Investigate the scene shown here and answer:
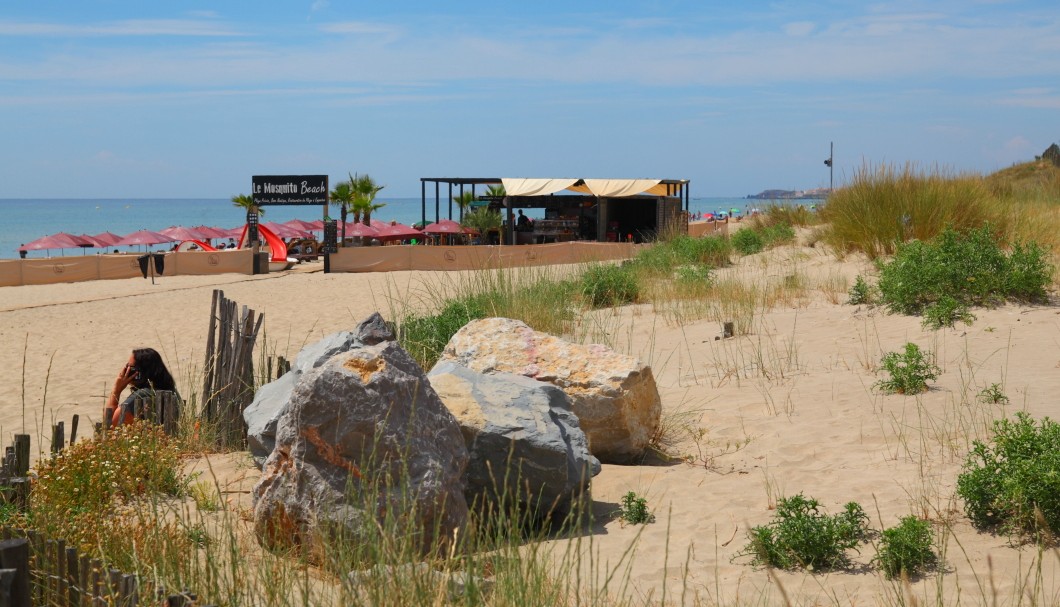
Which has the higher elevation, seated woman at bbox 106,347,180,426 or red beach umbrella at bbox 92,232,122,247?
red beach umbrella at bbox 92,232,122,247

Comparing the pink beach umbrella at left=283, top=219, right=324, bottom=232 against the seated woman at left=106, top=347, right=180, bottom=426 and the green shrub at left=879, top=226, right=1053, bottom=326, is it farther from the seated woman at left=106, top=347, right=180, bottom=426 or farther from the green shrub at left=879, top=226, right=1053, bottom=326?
the seated woman at left=106, top=347, right=180, bottom=426

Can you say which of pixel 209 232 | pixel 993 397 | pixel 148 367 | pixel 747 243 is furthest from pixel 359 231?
pixel 993 397

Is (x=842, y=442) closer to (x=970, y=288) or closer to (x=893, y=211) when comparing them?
(x=970, y=288)

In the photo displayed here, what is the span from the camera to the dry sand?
399 centimetres

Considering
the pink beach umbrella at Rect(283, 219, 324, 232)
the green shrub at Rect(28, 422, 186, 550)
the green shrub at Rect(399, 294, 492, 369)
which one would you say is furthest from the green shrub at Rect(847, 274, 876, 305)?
the pink beach umbrella at Rect(283, 219, 324, 232)

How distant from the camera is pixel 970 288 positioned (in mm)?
9438

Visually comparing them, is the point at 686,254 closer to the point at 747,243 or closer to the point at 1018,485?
the point at 747,243

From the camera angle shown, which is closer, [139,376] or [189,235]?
[139,376]

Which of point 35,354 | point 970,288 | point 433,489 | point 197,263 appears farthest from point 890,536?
point 197,263

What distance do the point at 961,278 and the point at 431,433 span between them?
7.05m

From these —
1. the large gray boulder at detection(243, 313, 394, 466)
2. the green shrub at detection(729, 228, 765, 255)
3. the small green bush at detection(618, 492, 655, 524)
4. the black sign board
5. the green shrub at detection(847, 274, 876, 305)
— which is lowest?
the small green bush at detection(618, 492, 655, 524)

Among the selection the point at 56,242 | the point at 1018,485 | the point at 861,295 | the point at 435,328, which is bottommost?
the point at 1018,485

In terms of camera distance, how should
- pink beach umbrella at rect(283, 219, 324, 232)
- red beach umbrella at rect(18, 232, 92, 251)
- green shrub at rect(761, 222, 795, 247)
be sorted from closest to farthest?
green shrub at rect(761, 222, 795, 247) < red beach umbrella at rect(18, 232, 92, 251) < pink beach umbrella at rect(283, 219, 324, 232)

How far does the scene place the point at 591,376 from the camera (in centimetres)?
598
